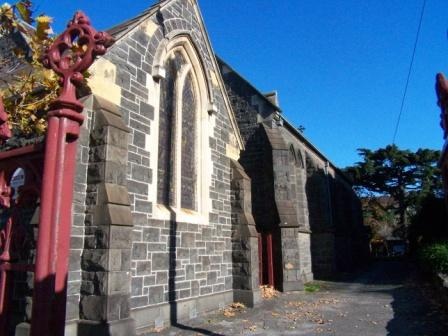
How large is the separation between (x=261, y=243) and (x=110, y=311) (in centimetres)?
884

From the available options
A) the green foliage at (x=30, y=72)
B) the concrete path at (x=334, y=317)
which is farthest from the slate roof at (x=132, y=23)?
the concrete path at (x=334, y=317)

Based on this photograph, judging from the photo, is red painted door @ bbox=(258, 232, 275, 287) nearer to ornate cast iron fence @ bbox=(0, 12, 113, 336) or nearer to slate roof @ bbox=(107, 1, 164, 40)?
slate roof @ bbox=(107, 1, 164, 40)

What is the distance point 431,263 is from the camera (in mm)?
13922

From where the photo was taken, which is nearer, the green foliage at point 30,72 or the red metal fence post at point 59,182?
the red metal fence post at point 59,182

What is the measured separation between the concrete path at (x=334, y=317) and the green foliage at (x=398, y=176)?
3118 cm

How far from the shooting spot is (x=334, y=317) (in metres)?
9.64

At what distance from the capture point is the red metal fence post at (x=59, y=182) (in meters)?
2.12

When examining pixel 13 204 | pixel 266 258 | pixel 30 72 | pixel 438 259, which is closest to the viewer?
pixel 13 204

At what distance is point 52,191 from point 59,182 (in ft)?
0.20

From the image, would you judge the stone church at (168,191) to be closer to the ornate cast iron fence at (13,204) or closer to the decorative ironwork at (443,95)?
the ornate cast iron fence at (13,204)

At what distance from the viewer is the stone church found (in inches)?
269

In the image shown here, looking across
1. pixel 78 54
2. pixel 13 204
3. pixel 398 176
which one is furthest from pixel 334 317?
pixel 398 176

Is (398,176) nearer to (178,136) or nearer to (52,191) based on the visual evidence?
(178,136)

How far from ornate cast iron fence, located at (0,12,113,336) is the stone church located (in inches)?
173
